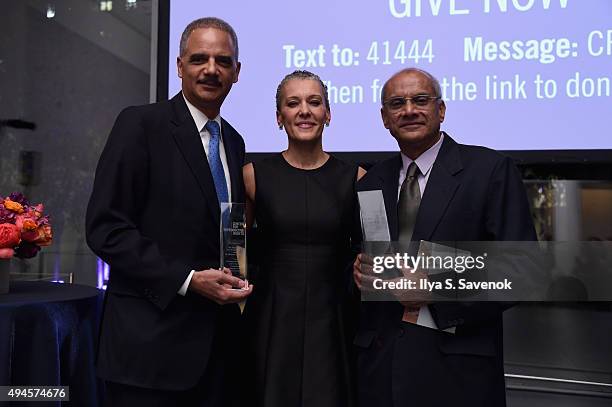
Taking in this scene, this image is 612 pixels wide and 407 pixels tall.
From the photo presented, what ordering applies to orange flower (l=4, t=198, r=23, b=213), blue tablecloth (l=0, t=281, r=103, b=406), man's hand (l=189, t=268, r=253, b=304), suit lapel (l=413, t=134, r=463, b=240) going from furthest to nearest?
1. orange flower (l=4, t=198, r=23, b=213)
2. blue tablecloth (l=0, t=281, r=103, b=406)
3. suit lapel (l=413, t=134, r=463, b=240)
4. man's hand (l=189, t=268, r=253, b=304)

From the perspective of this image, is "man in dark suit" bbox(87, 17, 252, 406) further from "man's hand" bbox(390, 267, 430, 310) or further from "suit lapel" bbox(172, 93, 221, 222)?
"man's hand" bbox(390, 267, 430, 310)

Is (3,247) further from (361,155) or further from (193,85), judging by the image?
(361,155)

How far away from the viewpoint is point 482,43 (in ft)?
11.2

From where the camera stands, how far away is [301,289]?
1.77 metres

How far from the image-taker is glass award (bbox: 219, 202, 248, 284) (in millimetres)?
1494

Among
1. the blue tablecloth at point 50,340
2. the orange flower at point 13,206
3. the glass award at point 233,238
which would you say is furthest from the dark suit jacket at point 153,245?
the orange flower at point 13,206

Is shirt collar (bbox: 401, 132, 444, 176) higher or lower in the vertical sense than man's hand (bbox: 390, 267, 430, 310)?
higher

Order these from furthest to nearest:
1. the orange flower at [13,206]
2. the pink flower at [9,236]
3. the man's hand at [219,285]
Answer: the orange flower at [13,206]
the pink flower at [9,236]
the man's hand at [219,285]

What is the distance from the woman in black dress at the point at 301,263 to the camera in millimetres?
1739

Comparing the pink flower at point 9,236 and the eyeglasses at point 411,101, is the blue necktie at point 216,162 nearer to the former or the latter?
the eyeglasses at point 411,101

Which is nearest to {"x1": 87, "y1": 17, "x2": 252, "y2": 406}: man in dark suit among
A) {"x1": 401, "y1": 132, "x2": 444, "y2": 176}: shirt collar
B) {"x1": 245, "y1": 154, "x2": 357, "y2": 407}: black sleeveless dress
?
{"x1": 245, "y1": 154, "x2": 357, "y2": 407}: black sleeveless dress

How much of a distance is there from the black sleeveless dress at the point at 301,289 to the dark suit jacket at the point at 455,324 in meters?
0.15

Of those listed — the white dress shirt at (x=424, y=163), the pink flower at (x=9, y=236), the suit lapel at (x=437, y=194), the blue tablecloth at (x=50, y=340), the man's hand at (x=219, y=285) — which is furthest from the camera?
the pink flower at (x=9, y=236)

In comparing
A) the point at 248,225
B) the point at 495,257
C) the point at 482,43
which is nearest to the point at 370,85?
the point at 482,43
